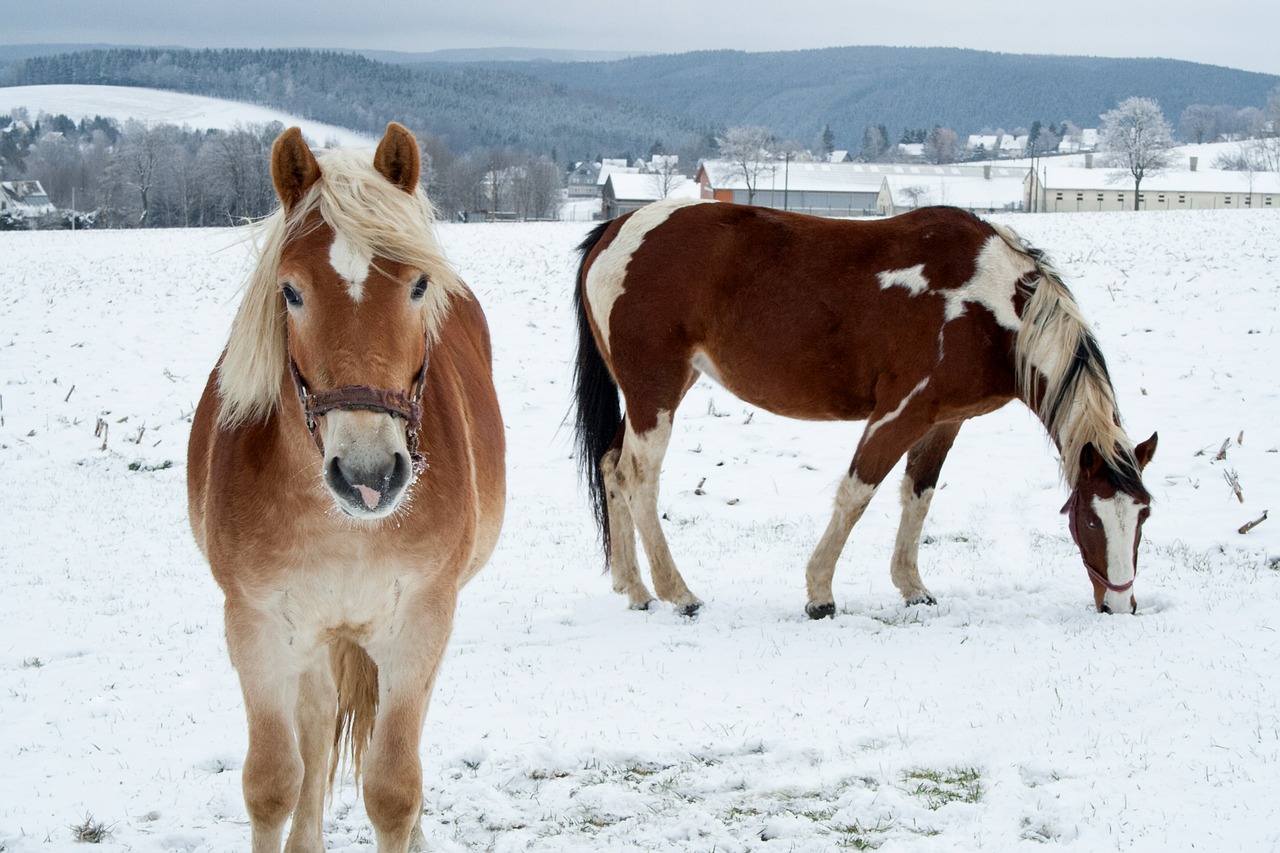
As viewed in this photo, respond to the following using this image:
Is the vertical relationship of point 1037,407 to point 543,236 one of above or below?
below

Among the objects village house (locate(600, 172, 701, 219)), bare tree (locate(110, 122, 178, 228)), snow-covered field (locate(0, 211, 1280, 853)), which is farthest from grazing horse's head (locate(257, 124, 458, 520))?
village house (locate(600, 172, 701, 219))

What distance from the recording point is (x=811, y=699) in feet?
14.8

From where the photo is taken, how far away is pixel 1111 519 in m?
5.29

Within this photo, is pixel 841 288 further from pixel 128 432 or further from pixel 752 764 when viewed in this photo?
pixel 128 432

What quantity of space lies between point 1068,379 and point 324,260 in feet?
14.4

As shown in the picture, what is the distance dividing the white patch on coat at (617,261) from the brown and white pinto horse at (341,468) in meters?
3.05

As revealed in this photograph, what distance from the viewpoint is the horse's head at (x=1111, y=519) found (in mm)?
5277

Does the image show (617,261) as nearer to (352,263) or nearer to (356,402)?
(352,263)

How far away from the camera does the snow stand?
16188cm

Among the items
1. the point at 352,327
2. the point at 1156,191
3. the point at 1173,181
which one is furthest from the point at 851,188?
the point at 352,327

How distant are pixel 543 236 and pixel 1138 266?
18895 mm

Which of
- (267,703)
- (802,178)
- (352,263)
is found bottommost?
(267,703)

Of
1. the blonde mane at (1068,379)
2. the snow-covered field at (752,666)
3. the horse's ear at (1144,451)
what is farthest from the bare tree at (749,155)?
the horse's ear at (1144,451)

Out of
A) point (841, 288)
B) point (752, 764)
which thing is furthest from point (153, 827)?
point (841, 288)
